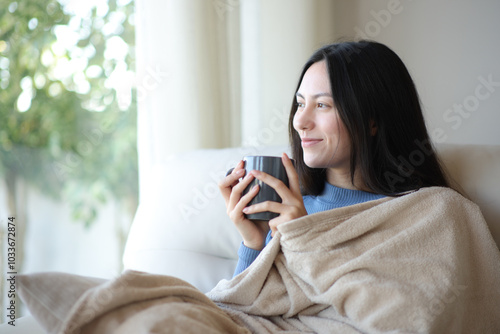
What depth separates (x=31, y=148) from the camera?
158 centimetres

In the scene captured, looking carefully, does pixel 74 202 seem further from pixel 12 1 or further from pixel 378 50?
pixel 378 50

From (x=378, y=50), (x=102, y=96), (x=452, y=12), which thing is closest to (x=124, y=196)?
(x=102, y=96)

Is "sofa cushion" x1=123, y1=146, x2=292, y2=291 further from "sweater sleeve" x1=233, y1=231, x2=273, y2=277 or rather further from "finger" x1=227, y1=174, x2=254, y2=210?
"finger" x1=227, y1=174, x2=254, y2=210

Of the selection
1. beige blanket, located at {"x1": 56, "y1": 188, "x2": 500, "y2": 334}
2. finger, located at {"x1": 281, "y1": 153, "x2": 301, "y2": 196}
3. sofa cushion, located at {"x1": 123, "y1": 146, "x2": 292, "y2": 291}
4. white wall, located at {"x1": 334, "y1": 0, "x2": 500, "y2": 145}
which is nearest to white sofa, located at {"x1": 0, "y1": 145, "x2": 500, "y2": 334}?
sofa cushion, located at {"x1": 123, "y1": 146, "x2": 292, "y2": 291}

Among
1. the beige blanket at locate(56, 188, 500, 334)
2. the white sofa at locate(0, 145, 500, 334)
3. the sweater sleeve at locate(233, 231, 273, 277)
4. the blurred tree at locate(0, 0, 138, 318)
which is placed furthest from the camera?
the blurred tree at locate(0, 0, 138, 318)

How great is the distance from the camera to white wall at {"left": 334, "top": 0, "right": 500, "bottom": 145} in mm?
1772

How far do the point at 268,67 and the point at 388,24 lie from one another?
547 millimetres

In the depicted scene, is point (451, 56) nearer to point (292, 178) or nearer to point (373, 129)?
point (373, 129)

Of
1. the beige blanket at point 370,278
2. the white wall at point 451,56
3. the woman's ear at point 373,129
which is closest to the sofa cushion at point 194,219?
the woman's ear at point 373,129

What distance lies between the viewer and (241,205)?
1099 millimetres

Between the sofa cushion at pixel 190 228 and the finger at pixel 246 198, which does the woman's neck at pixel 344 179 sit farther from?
the finger at pixel 246 198

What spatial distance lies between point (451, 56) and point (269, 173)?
1.17 metres

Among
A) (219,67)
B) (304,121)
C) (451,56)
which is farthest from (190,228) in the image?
(451,56)

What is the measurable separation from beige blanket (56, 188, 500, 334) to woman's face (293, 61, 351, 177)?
190 millimetres
